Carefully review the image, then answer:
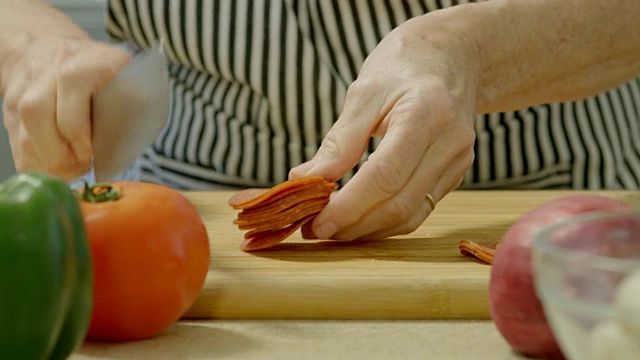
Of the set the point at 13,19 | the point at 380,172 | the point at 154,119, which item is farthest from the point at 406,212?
the point at 13,19

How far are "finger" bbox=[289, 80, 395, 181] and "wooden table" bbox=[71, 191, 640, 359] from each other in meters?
0.08

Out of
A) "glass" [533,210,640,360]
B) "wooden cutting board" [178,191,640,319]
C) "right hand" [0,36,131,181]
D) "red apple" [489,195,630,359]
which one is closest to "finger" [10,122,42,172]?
"right hand" [0,36,131,181]

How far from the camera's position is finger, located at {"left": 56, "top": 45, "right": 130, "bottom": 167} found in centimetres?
122

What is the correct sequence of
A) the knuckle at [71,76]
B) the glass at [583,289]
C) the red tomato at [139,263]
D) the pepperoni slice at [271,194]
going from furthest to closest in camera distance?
the knuckle at [71,76] < the pepperoni slice at [271,194] < the red tomato at [139,263] < the glass at [583,289]

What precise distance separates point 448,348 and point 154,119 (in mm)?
541

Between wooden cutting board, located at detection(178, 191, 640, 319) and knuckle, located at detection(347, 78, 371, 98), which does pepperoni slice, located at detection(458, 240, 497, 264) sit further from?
knuckle, located at detection(347, 78, 371, 98)

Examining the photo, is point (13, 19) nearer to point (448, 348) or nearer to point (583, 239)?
point (448, 348)

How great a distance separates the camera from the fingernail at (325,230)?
114 centimetres

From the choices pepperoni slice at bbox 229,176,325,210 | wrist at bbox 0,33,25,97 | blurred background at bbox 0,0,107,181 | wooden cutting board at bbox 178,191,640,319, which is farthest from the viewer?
blurred background at bbox 0,0,107,181

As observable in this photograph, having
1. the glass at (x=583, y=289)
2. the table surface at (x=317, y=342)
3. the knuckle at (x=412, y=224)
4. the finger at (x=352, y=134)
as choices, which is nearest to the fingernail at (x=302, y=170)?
the finger at (x=352, y=134)

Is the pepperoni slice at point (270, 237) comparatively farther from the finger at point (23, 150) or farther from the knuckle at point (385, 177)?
the finger at point (23, 150)

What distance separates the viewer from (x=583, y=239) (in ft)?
2.18

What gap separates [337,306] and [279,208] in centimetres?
17

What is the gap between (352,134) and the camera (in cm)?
115
